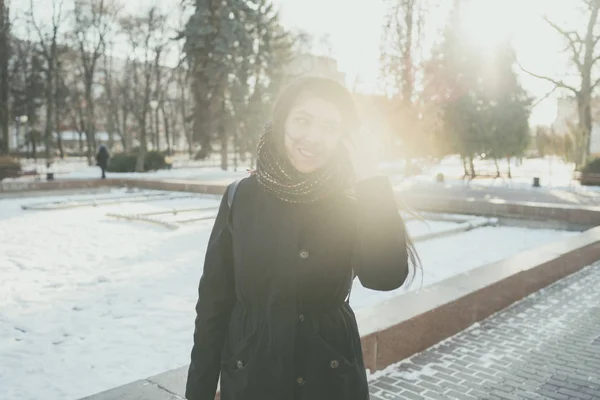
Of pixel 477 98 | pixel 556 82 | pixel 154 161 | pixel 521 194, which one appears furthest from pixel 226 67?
pixel 556 82

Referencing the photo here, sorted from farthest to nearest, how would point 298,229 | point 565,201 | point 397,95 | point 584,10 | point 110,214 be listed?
point 584,10
point 397,95
point 565,201
point 110,214
point 298,229

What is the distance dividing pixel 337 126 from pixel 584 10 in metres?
35.0

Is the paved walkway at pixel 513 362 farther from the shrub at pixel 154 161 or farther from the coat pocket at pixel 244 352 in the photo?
the shrub at pixel 154 161

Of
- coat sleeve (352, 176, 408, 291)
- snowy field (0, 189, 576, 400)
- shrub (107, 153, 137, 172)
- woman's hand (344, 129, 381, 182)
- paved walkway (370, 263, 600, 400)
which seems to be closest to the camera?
coat sleeve (352, 176, 408, 291)

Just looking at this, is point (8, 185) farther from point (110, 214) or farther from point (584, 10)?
point (584, 10)

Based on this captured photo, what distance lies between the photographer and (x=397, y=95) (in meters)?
28.7

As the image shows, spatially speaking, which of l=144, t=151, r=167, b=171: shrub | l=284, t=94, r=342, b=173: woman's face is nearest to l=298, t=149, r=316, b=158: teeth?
l=284, t=94, r=342, b=173: woman's face

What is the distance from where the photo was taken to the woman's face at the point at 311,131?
196 centimetres

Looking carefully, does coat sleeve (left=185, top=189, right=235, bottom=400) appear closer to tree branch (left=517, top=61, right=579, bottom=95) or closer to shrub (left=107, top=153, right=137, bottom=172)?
shrub (left=107, top=153, right=137, bottom=172)

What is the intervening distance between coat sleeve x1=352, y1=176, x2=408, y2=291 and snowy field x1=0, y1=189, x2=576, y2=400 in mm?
3192

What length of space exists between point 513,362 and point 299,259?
3.45m

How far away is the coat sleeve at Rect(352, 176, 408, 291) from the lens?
6.13 ft

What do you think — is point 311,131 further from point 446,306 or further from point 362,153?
point 446,306

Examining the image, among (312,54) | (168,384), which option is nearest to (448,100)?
(312,54)
